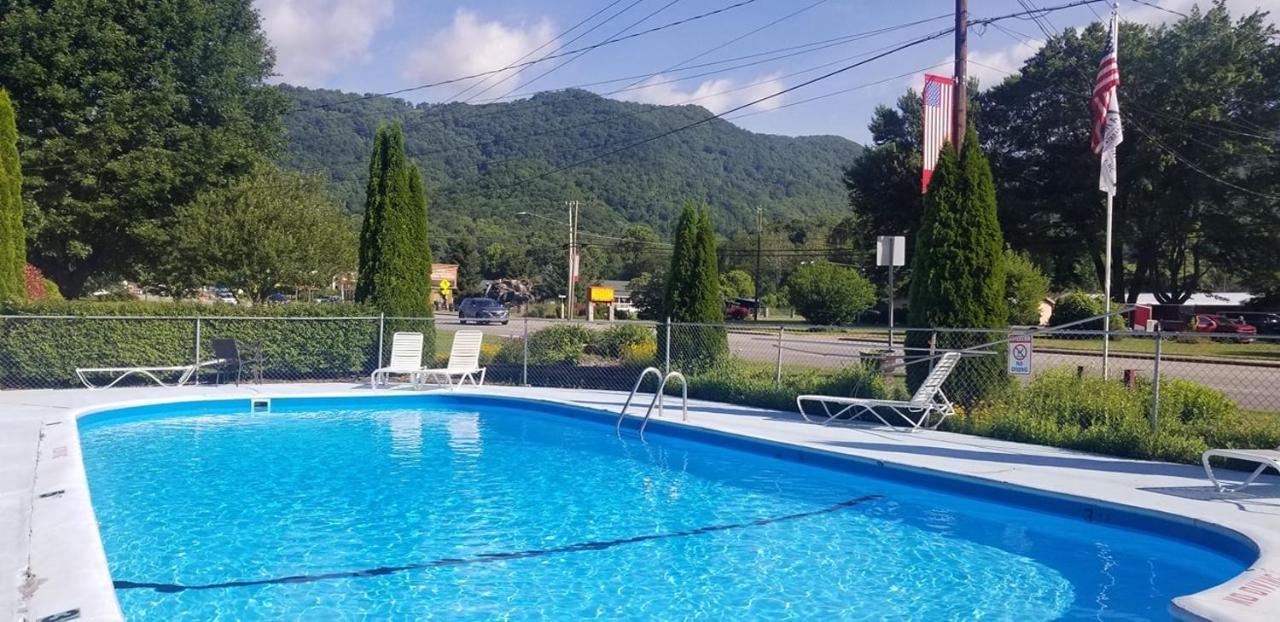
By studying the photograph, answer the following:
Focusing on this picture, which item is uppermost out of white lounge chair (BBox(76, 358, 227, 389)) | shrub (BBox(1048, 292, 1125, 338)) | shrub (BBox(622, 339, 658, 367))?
shrub (BBox(1048, 292, 1125, 338))

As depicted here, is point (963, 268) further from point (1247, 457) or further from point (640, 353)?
point (640, 353)

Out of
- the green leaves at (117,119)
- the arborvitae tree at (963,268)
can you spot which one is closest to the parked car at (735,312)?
the green leaves at (117,119)

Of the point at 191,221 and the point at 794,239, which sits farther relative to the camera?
the point at 794,239

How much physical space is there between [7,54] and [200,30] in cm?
447

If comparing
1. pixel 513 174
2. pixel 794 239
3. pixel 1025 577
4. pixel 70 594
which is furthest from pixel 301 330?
pixel 794 239

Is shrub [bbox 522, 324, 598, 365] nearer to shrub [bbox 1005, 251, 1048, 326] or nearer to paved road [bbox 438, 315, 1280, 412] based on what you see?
paved road [bbox 438, 315, 1280, 412]

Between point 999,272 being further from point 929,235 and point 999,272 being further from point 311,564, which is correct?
point 311,564

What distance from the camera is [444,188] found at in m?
73.6

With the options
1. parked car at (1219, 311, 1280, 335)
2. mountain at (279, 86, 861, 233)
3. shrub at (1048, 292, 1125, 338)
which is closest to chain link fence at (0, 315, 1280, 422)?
shrub at (1048, 292, 1125, 338)

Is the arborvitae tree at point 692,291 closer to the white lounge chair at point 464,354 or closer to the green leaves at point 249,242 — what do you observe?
the white lounge chair at point 464,354

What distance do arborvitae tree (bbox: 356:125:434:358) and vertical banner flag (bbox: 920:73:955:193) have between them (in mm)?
9917

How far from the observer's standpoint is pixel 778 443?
32.6 ft

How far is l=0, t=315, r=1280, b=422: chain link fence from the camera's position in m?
11.7

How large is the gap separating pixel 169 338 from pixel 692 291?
29.8 feet
